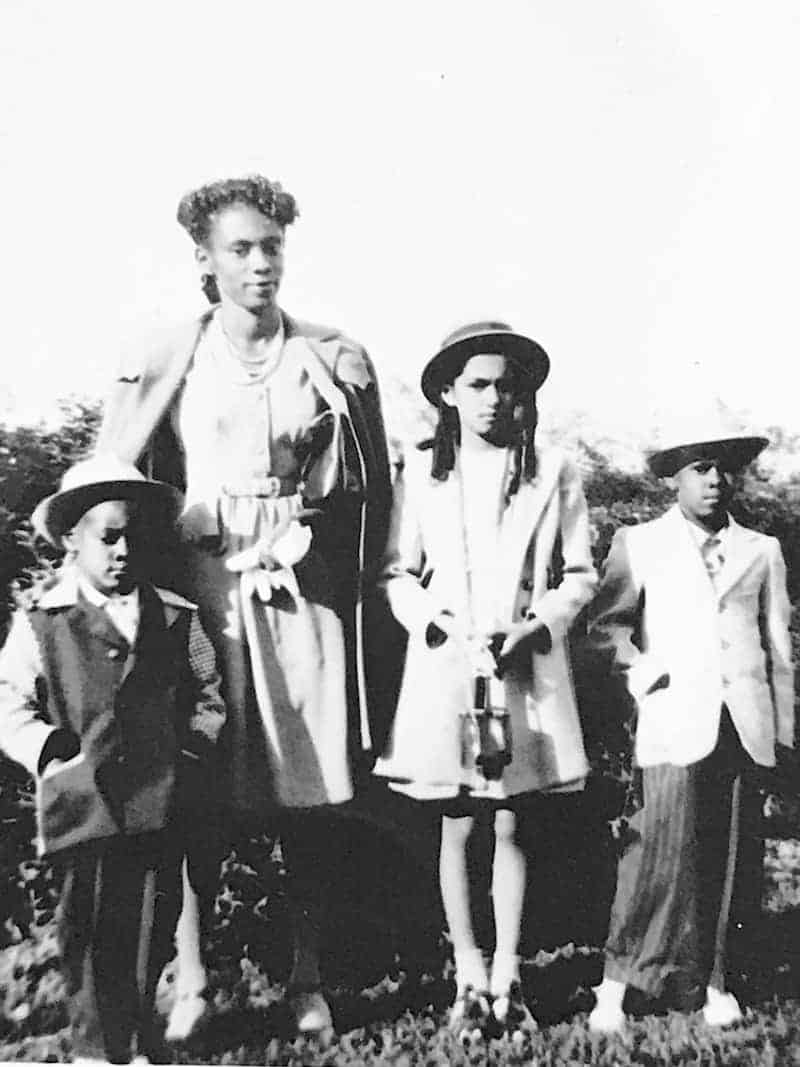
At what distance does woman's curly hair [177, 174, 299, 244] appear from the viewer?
199 inches

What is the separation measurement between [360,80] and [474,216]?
27.0 inches

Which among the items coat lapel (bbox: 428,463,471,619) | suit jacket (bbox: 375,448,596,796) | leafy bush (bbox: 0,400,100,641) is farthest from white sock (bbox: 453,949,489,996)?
leafy bush (bbox: 0,400,100,641)

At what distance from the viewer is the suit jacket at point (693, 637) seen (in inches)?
195

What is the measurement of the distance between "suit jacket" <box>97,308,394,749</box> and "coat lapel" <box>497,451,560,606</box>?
1.44 feet

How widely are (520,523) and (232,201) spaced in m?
1.58

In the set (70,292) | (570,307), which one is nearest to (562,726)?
(570,307)

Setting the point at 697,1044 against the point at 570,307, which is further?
the point at 570,307

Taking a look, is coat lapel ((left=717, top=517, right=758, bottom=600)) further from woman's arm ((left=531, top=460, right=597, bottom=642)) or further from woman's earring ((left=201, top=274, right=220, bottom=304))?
woman's earring ((left=201, top=274, right=220, bottom=304))

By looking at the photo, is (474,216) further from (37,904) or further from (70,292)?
(37,904)

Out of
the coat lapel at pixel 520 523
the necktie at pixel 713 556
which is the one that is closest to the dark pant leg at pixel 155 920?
the coat lapel at pixel 520 523

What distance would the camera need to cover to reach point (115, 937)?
4.57 metres

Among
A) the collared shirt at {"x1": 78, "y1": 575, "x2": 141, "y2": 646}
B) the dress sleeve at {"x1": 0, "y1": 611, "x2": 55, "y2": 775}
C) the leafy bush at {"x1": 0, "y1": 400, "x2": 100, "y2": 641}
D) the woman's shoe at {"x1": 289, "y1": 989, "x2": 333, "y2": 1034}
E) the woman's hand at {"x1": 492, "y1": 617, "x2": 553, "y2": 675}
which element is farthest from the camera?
the leafy bush at {"x1": 0, "y1": 400, "x2": 100, "y2": 641}

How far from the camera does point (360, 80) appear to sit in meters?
5.28

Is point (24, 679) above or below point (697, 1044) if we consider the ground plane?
above
